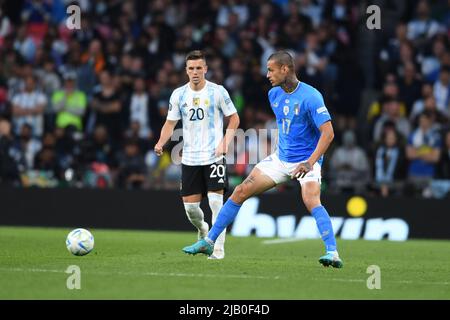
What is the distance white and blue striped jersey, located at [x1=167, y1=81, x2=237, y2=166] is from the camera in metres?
11.2

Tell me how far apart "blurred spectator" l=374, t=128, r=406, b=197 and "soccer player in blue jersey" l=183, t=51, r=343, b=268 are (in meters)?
6.21

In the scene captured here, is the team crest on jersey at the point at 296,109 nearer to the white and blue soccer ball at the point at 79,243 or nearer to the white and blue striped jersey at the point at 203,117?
the white and blue striped jersey at the point at 203,117

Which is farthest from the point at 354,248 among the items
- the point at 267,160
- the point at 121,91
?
the point at 121,91

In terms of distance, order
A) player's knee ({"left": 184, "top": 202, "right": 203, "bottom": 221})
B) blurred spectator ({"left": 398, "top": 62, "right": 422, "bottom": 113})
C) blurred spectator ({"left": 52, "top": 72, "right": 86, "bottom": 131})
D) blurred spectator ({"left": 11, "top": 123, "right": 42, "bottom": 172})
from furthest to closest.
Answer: blurred spectator ({"left": 52, "top": 72, "right": 86, "bottom": 131}) → blurred spectator ({"left": 11, "top": 123, "right": 42, "bottom": 172}) → blurred spectator ({"left": 398, "top": 62, "right": 422, "bottom": 113}) → player's knee ({"left": 184, "top": 202, "right": 203, "bottom": 221})

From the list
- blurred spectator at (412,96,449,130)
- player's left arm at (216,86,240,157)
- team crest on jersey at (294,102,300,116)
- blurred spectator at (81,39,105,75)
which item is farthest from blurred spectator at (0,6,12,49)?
team crest on jersey at (294,102,300,116)

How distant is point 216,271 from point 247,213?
6.81 metres

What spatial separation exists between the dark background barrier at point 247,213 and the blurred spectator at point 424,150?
799 millimetres

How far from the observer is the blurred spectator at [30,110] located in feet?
61.8

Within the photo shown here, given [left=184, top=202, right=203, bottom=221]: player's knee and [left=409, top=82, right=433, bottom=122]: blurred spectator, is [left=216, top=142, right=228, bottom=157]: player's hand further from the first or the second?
[left=409, top=82, right=433, bottom=122]: blurred spectator

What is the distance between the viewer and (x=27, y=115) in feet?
61.8

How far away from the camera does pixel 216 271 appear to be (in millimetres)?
9508

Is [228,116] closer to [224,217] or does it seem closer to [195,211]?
[195,211]

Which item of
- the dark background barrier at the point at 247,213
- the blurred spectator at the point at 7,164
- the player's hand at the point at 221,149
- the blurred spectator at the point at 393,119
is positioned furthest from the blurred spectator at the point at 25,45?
the player's hand at the point at 221,149

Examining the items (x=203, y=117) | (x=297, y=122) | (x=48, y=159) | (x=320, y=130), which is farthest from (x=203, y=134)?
(x=48, y=159)
